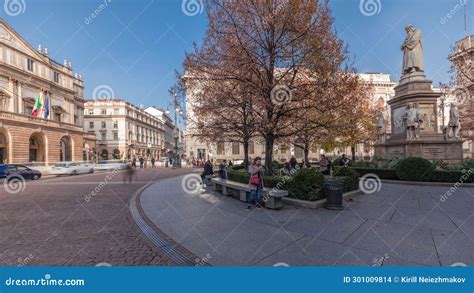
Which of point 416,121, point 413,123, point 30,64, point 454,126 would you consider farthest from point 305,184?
point 30,64

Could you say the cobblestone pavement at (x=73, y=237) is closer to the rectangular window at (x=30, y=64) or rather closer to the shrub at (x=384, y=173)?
the shrub at (x=384, y=173)

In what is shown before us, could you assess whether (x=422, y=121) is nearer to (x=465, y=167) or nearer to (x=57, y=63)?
(x=465, y=167)

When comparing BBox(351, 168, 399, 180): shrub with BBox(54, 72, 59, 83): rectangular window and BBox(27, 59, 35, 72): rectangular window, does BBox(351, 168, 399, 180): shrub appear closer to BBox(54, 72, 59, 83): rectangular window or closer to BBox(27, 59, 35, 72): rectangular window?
BBox(27, 59, 35, 72): rectangular window

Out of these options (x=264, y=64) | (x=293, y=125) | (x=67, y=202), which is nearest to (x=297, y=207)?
(x=293, y=125)

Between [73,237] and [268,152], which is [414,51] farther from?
[73,237]

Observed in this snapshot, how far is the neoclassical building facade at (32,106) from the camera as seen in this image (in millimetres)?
32500

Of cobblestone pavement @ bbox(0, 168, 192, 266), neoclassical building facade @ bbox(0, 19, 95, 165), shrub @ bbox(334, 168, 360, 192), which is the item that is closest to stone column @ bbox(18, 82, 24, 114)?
neoclassical building facade @ bbox(0, 19, 95, 165)

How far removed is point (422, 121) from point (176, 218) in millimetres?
19802

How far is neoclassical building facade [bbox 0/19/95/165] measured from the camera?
32500 mm

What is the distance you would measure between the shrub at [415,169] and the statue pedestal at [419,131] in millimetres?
4633

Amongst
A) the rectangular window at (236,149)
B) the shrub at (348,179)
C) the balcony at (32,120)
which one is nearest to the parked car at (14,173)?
the balcony at (32,120)

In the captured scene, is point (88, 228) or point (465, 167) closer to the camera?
point (88, 228)

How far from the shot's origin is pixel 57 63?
45.1 meters

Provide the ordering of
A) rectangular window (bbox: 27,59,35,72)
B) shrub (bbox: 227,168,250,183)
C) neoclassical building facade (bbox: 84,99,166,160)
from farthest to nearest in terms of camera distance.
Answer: neoclassical building facade (bbox: 84,99,166,160), rectangular window (bbox: 27,59,35,72), shrub (bbox: 227,168,250,183)
